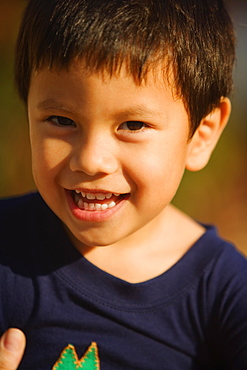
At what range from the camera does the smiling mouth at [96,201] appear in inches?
76.3

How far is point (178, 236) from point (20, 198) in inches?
26.0

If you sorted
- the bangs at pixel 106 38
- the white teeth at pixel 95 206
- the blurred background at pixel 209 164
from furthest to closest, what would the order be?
the blurred background at pixel 209 164 → the white teeth at pixel 95 206 → the bangs at pixel 106 38

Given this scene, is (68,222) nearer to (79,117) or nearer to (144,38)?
(79,117)

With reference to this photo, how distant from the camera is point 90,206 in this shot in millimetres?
1948

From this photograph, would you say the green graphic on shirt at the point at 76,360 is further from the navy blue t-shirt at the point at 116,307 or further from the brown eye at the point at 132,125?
the brown eye at the point at 132,125

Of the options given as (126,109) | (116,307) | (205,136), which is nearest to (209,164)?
(205,136)

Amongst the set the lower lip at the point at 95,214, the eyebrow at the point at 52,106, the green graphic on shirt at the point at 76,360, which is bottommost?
the green graphic on shirt at the point at 76,360

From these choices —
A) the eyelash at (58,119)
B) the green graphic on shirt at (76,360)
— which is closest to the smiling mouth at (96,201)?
the eyelash at (58,119)

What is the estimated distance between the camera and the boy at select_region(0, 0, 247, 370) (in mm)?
1776

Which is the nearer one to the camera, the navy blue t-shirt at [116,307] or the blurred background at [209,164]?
the navy blue t-shirt at [116,307]

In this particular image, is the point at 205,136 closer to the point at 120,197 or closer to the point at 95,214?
the point at 120,197

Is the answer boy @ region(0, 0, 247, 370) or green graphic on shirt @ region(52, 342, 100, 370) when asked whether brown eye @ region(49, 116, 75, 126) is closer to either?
boy @ region(0, 0, 247, 370)

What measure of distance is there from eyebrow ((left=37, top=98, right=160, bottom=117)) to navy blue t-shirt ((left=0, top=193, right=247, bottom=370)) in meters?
0.54

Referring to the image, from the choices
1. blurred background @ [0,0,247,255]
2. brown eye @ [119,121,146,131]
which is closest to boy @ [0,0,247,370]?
brown eye @ [119,121,146,131]
